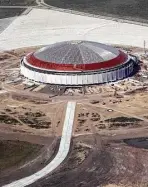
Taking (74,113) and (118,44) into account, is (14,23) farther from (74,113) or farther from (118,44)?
(74,113)

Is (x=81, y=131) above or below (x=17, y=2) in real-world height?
above

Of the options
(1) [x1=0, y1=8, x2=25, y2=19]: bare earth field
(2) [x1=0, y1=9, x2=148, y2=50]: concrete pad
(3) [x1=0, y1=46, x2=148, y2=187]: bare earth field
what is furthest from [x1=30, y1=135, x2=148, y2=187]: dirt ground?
(1) [x1=0, y1=8, x2=25, y2=19]: bare earth field

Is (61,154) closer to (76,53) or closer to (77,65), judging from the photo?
(77,65)

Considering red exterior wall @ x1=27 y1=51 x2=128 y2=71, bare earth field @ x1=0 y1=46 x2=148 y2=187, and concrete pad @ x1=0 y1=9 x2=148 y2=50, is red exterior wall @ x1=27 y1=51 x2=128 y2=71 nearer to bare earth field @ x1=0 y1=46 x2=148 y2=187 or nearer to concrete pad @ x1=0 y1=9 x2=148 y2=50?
bare earth field @ x1=0 y1=46 x2=148 y2=187

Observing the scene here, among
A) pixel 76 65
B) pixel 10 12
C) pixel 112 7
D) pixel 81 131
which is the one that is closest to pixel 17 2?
pixel 10 12

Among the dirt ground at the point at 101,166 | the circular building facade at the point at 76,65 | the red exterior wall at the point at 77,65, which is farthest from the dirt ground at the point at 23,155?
the red exterior wall at the point at 77,65

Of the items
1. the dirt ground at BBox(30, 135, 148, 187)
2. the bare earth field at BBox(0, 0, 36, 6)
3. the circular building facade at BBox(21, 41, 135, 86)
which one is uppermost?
the circular building facade at BBox(21, 41, 135, 86)
